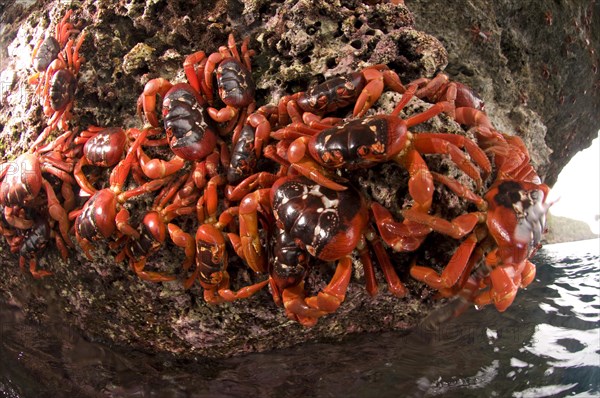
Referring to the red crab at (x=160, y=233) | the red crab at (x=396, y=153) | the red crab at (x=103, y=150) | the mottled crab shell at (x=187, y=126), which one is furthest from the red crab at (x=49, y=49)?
the red crab at (x=396, y=153)

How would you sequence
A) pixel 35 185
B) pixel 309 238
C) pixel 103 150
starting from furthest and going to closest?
pixel 35 185
pixel 103 150
pixel 309 238

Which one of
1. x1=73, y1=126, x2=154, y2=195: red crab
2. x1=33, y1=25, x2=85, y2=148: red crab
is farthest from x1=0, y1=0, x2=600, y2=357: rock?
x1=73, y1=126, x2=154, y2=195: red crab

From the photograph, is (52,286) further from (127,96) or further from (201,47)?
(201,47)

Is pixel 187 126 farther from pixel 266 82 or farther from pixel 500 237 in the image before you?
pixel 500 237

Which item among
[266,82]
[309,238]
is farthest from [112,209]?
[309,238]

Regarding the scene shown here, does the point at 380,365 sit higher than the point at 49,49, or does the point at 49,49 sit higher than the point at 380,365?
the point at 49,49

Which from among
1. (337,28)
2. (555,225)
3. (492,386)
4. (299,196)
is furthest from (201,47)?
(555,225)

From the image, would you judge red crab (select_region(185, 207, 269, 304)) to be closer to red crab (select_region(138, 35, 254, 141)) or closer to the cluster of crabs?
the cluster of crabs
